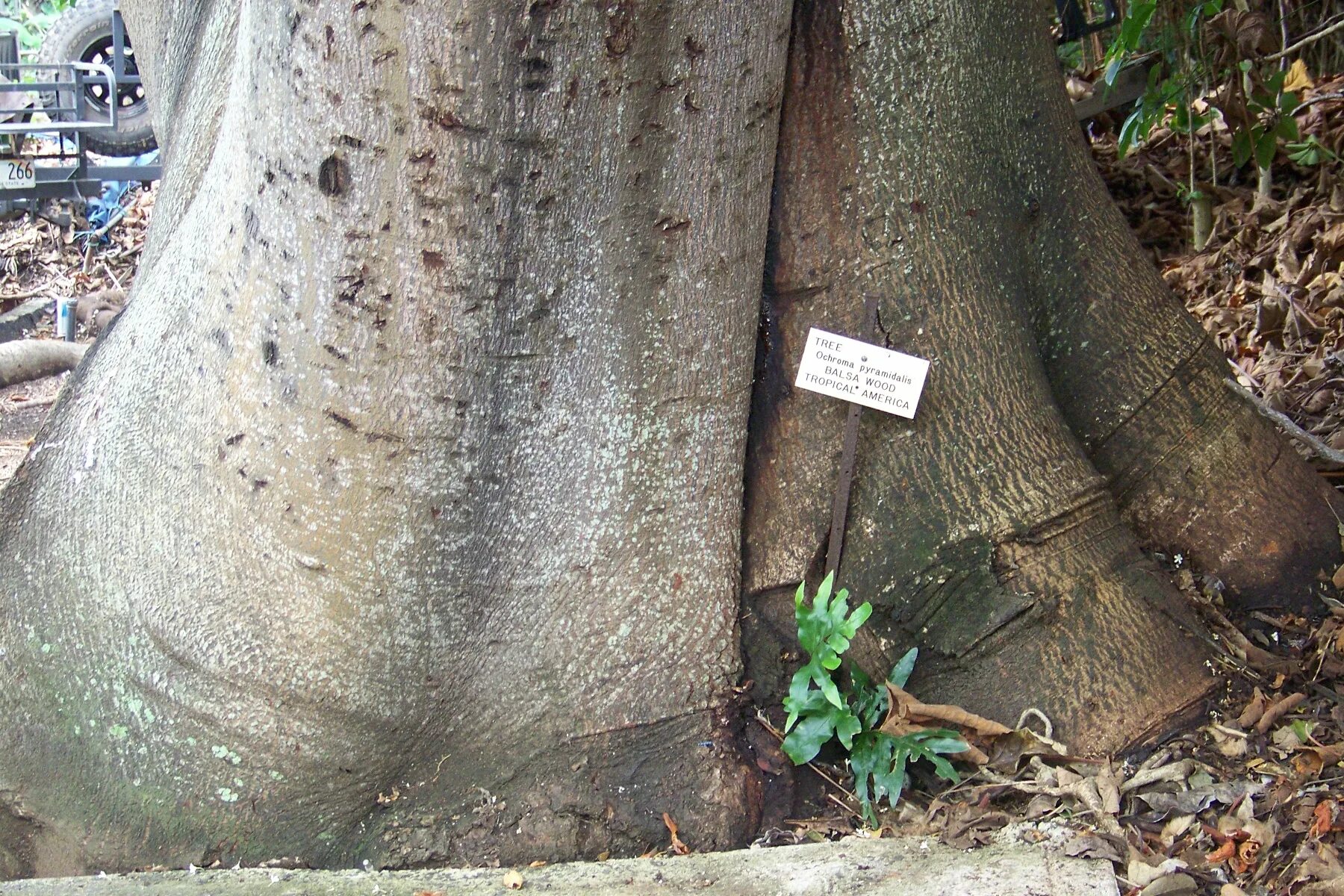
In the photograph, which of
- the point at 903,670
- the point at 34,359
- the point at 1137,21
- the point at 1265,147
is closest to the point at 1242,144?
the point at 1265,147

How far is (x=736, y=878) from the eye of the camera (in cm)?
213

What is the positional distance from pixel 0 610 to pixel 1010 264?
2.43 metres

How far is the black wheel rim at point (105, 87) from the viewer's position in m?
10.7

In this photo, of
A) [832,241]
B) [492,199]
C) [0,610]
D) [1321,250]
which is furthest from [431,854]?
[1321,250]

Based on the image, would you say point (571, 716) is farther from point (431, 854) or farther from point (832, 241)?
point (832, 241)

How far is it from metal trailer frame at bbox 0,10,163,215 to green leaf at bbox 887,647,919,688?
8.63m

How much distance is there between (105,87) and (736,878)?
11.2 metres

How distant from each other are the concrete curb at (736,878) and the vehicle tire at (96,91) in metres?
9.62

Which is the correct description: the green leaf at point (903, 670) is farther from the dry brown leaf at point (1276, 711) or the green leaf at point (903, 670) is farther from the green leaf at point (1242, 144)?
the green leaf at point (1242, 144)

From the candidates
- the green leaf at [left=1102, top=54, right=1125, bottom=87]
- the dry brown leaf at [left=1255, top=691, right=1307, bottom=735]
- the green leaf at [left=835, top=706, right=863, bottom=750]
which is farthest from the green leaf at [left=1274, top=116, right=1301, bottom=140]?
the green leaf at [left=835, top=706, right=863, bottom=750]

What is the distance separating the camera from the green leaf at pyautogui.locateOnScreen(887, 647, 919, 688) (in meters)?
2.37

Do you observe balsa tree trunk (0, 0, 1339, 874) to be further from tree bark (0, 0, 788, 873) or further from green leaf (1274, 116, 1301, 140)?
green leaf (1274, 116, 1301, 140)

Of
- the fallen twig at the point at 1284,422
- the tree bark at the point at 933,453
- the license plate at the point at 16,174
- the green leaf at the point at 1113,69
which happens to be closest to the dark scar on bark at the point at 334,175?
the tree bark at the point at 933,453

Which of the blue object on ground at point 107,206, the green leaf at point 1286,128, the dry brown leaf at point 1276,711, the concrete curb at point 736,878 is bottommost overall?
the concrete curb at point 736,878
